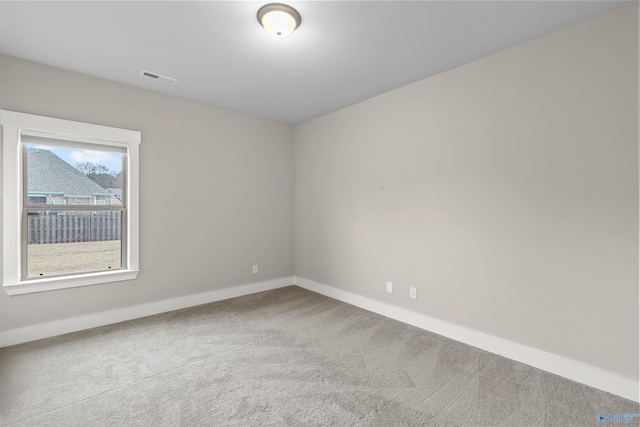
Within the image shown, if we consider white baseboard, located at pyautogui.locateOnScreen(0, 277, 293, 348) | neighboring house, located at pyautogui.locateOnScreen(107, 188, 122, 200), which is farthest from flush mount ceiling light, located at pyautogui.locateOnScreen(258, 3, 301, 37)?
white baseboard, located at pyautogui.locateOnScreen(0, 277, 293, 348)

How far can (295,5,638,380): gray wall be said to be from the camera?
2.12 meters

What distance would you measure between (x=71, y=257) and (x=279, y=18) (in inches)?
123

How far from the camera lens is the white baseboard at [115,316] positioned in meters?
2.82

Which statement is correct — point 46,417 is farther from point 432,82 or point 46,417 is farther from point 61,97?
point 432,82

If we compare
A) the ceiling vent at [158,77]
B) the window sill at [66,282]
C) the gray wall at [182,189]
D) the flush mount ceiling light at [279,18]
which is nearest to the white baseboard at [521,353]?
the gray wall at [182,189]

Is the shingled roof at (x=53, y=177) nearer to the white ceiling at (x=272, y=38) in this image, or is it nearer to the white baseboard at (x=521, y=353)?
the white ceiling at (x=272, y=38)

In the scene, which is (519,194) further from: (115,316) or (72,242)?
(72,242)

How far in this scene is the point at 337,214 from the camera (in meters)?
4.24

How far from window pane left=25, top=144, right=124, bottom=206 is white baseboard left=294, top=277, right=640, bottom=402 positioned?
3259 mm

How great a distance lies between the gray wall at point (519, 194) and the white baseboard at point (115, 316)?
1.74m

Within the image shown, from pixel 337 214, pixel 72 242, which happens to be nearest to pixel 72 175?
pixel 72 242

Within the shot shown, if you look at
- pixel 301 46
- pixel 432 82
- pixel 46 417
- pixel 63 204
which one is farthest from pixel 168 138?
pixel 432 82

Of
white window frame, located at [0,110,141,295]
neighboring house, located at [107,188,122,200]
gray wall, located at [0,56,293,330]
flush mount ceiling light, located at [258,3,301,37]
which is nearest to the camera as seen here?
flush mount ceiling light, located at [258,3,301,37]

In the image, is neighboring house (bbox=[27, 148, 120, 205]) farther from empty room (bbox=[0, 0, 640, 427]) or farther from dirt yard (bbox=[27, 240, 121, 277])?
dirt yard (bbox=[27, 240, 121, 277])
